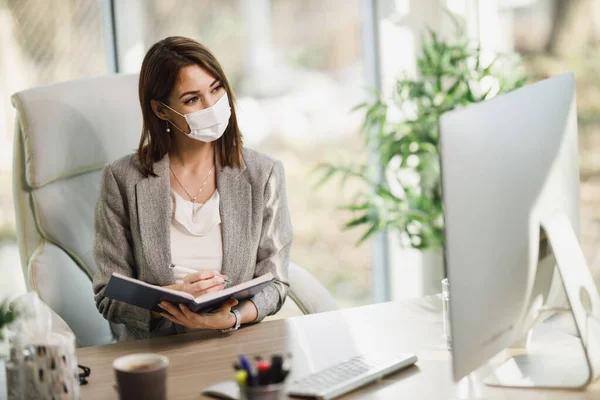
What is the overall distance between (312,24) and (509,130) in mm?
2165

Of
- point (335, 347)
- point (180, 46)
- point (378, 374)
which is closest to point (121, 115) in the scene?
point (180, 46)

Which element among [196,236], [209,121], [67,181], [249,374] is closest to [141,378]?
[249,374]

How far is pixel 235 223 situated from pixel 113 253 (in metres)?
0.28

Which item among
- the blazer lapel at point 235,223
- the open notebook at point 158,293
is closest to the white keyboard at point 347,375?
the open notebook at point 158,293

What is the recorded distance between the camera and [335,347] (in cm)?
144

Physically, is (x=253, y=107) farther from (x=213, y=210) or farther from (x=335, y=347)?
(x=335, y=347)

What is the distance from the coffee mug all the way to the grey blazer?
0.55 m

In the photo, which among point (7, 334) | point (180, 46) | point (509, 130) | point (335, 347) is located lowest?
point (335, 347)

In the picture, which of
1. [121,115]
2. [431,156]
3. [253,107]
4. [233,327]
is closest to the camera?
[233,327]

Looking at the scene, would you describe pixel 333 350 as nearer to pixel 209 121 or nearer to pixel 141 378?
pixel 141 378

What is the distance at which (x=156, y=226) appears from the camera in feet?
5.80

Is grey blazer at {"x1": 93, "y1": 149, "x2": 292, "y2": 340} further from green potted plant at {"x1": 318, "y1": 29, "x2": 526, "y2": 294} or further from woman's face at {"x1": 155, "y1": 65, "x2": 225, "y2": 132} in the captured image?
green potted plant at {"x1": 318, "y1": 29, "x2": 526, "y2": 294}

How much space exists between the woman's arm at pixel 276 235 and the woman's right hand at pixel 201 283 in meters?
0.19

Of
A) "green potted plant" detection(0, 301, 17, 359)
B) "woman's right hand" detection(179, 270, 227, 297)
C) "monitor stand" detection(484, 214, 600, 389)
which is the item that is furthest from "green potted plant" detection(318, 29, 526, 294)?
"green potted plant" detection(0, 301, 17, 359)
